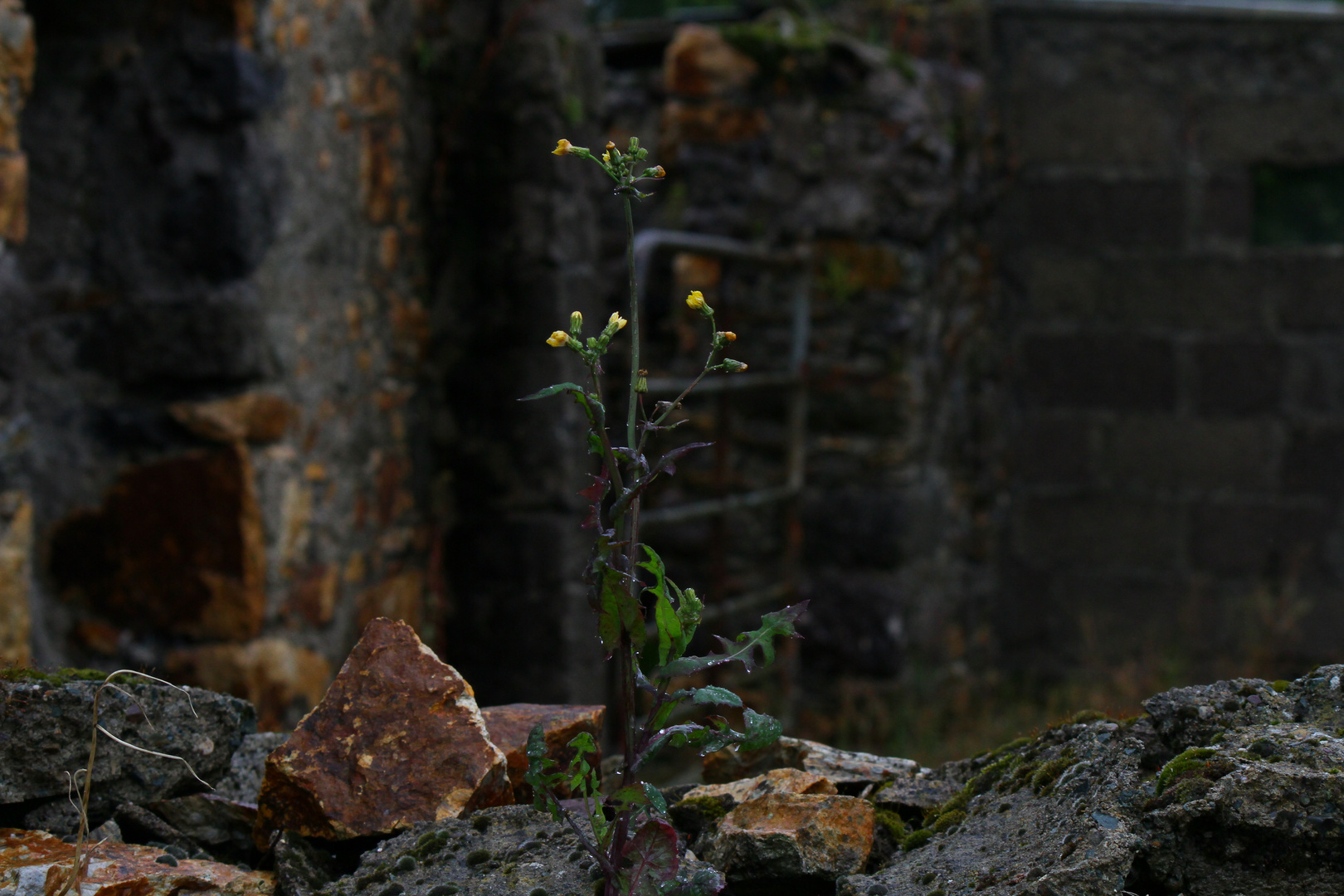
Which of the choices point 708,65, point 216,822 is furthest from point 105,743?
point 708,65

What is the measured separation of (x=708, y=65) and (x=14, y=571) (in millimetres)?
2693

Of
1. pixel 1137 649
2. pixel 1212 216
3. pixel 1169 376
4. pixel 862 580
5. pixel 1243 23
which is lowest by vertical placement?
pixel 1137 649

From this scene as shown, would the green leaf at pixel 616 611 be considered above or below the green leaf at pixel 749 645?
above

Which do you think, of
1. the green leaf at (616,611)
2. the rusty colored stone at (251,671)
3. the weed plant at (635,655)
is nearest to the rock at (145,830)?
the weed plant at (635,655)

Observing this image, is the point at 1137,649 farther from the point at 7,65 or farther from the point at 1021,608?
the point at 7,65

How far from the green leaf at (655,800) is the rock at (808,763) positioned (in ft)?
1.18

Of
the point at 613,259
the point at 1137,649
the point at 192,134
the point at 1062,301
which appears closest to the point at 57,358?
the point at 192,134

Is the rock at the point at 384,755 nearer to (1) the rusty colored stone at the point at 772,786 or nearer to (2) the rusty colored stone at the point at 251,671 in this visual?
(1) the rusty colored stone at the point at 772,786

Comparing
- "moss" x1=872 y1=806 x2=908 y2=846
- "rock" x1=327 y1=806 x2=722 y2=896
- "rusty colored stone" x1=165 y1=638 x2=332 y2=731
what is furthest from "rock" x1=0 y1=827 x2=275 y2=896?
"rusty colored stone" x1=165 y1=638 x2=332 y2=731

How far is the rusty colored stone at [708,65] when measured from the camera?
4.12 m

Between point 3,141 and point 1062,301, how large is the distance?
389 centimetres

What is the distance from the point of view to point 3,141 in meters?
2.10

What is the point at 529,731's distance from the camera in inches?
56.5

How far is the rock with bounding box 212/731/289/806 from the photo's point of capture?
147cm
